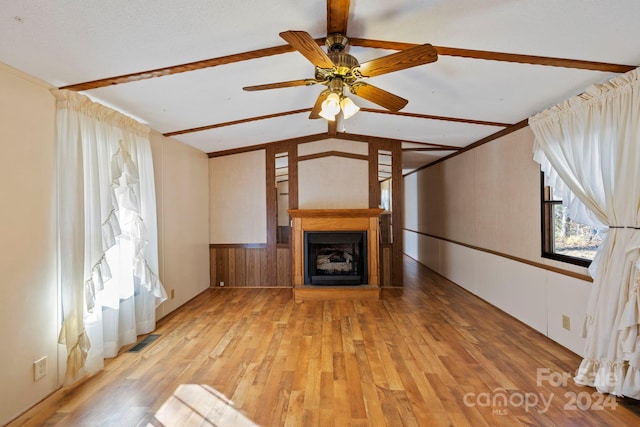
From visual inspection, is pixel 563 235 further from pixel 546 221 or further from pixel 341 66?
pixel 341 66

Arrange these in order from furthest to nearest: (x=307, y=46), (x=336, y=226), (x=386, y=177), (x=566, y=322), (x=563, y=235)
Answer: (x=386, y=177), (x=336, y=226), (x=563, y=235), (x=566, y=322), (x=307, y=46)

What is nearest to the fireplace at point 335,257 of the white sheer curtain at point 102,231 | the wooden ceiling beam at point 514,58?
the white sheer curtain at point 102,231

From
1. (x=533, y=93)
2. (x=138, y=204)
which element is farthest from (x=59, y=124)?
(x=533, y=93)

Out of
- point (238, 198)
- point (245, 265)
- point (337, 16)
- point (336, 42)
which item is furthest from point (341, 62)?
point (245, 265)

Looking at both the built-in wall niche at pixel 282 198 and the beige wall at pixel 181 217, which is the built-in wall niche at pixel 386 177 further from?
the beige wall at pixel 181 217

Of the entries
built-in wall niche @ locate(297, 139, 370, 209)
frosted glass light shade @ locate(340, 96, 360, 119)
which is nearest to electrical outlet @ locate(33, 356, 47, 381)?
frosted glass light shade @ locate(340, 96, 360, 119)

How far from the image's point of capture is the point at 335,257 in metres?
5.07

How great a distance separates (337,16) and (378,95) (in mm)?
689

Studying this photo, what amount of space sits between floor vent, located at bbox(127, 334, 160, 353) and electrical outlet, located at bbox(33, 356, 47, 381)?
2.65ft

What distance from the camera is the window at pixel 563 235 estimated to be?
2922mm

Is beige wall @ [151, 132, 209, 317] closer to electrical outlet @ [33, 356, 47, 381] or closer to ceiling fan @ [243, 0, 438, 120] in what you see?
electrical outlet @ [33, 356, 47, 381]

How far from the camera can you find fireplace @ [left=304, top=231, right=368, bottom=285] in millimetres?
4871

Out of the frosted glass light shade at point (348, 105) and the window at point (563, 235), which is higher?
the frosted glass light shade at point (348, 105)

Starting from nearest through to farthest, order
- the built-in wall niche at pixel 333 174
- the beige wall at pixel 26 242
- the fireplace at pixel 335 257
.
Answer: the beige wall at pixel 26 242, the fireplace at pixel 335 257, the built-in wall niche at pixel 333 174
